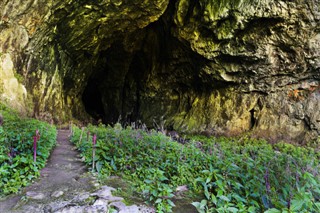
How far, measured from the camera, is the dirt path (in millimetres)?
2463

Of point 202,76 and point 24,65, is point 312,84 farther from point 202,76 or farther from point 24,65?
point 24,65

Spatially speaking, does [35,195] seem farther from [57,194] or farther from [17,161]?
[17,161]

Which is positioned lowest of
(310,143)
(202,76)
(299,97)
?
(310,143)

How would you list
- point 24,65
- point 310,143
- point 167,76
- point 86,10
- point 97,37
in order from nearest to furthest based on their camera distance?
1. point 24,65
2. point 86,10
3. point 310,143
4. point 97,37
5. point 167,76

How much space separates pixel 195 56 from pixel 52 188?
13.1 meters

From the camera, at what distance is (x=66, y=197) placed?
104 inches

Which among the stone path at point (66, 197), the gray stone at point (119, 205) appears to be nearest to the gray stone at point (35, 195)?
the stone path at point (66, 197)

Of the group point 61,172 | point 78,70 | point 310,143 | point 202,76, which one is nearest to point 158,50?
point 202,76

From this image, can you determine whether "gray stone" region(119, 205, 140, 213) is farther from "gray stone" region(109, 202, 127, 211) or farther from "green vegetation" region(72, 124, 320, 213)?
"green vegetation" region(72, 124, 320, 213)

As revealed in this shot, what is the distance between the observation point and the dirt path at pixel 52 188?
246 centimetres

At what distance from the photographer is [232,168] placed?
9.80 ft

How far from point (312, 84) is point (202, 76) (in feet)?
19.8

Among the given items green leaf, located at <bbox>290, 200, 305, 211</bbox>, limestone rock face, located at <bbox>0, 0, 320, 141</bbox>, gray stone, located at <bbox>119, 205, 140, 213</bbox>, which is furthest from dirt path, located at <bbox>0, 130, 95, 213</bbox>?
limestone rock face, located at <bbox>0, 0, 320, 141</bbox>

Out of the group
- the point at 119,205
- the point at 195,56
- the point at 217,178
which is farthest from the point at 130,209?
the point at 195,56
